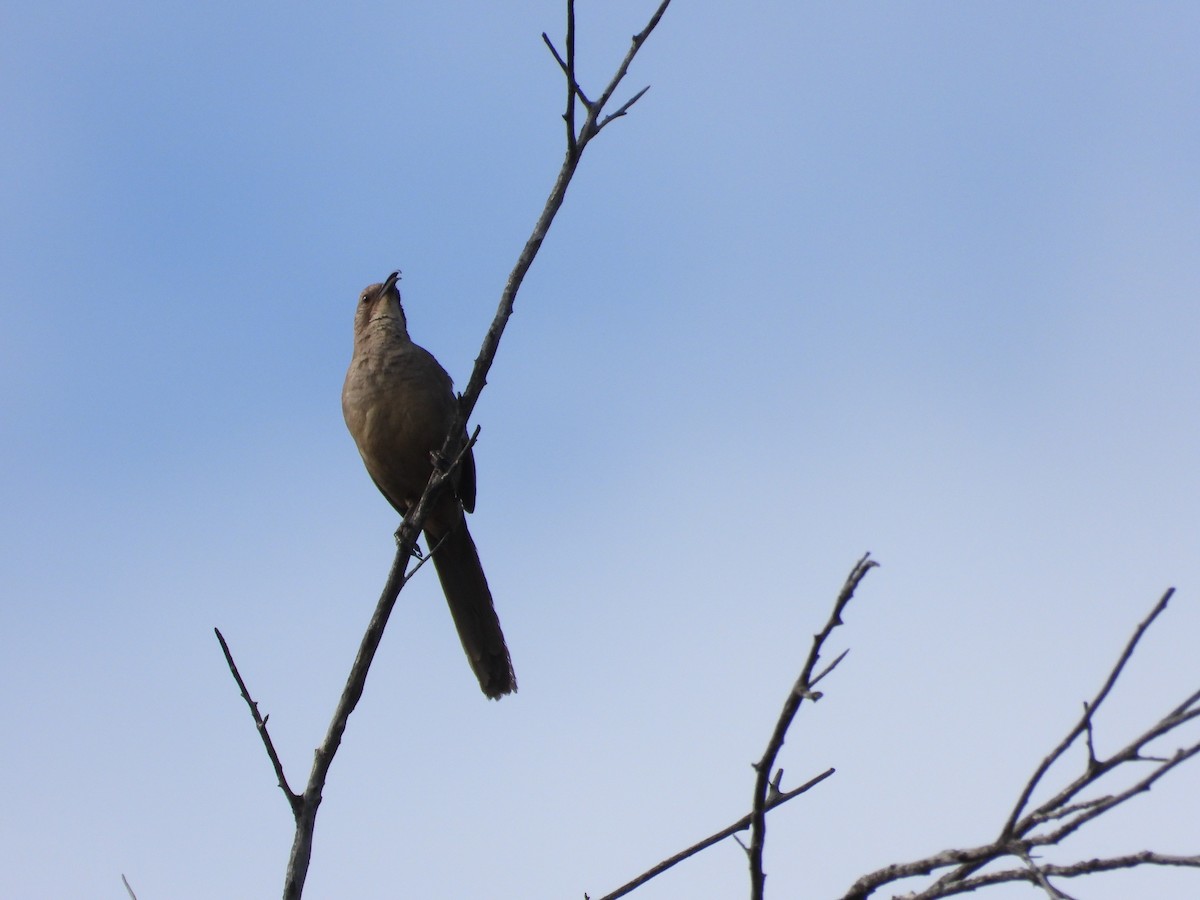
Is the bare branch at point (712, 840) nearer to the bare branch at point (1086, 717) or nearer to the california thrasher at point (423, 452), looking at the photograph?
the bare branch at point (1086, 717)

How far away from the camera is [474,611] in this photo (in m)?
7.00

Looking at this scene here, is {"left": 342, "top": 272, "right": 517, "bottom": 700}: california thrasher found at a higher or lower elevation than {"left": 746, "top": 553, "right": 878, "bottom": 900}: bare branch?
higher

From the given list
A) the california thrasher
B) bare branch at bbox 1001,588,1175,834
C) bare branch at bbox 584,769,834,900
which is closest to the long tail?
the california thrasher

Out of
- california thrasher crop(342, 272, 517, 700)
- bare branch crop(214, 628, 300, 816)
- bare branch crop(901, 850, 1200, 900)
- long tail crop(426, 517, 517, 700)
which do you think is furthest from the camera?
california thrasher crop(342, 272, 517, 700)

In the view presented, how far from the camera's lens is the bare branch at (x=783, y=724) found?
226 cm

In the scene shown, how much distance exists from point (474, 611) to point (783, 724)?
4744mm

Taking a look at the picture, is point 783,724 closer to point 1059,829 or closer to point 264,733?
point 1059,829

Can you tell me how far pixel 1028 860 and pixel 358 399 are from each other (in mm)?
5416

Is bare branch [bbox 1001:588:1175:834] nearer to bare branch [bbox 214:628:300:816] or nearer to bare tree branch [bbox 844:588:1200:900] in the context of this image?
bare tree branch [bbox 844:588:1200:900]

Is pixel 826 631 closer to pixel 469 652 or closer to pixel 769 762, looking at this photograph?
pixel 769 762

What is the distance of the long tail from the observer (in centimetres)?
675

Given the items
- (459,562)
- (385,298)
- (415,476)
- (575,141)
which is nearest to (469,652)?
(459,562)

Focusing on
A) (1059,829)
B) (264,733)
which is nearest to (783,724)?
(1059,829)

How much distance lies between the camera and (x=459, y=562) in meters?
7.14
